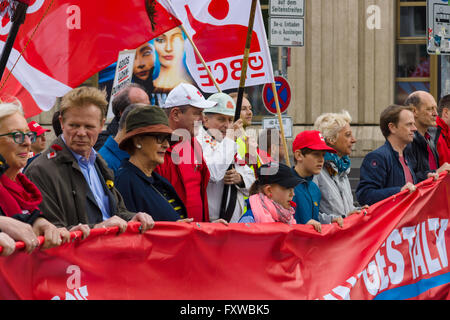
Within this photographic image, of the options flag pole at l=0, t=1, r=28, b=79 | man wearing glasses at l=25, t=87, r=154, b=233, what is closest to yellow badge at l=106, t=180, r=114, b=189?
man wearing glasses at l=25, t=87, r=154, b=233

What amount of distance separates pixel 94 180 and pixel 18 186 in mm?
829

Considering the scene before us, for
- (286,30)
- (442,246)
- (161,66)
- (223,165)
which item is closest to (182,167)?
(223,165)

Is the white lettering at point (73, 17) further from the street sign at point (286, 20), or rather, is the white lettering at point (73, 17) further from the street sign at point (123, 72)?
the street sign at point (286, 20)

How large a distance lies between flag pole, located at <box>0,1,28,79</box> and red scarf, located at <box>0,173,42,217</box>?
4.68 ft

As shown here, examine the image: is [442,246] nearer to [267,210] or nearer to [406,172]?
[406,172]

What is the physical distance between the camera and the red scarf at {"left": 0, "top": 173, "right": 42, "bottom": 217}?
3580mm

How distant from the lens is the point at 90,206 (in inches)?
170

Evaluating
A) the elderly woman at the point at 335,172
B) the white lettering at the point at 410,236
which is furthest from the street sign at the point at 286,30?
the white lettering at the point at 410,236

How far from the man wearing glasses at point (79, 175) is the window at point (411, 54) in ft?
47.6

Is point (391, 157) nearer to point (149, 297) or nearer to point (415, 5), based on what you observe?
point (149, 297)

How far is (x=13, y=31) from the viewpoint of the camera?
515 cm

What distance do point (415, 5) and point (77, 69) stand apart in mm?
13559

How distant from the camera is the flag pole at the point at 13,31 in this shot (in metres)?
5.05
